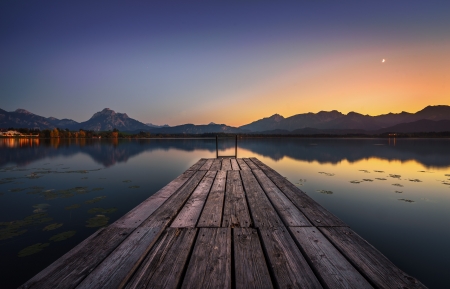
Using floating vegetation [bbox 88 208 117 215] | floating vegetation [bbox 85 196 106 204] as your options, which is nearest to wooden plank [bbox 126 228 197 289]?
floating vegetation [bbox 88 208 117 215]

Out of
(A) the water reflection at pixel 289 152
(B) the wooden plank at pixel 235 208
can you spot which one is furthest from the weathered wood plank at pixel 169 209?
(A) the water reflection at pixel 289 152

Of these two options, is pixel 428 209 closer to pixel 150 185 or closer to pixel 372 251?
pixel 372 251

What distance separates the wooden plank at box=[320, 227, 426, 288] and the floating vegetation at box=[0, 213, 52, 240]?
707 centimetres

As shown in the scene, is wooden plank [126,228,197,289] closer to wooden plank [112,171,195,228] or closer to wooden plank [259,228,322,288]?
wooden plank [112,171,195,228]

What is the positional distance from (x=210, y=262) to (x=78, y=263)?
4.54ft

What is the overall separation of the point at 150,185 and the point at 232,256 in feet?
31.5

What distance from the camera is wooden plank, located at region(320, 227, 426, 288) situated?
1827 mm

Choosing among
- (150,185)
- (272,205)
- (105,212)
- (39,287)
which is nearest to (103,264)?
(39,287)

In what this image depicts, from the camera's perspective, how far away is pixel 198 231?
9.02 ft

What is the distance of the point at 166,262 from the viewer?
2.05 meters

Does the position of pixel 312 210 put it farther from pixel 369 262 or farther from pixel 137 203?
pixel 137 203

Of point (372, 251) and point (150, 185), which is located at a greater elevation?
point (372, 251)

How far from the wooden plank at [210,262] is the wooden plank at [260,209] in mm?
647

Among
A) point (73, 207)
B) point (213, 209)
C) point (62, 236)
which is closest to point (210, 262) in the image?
point (213, 209)
